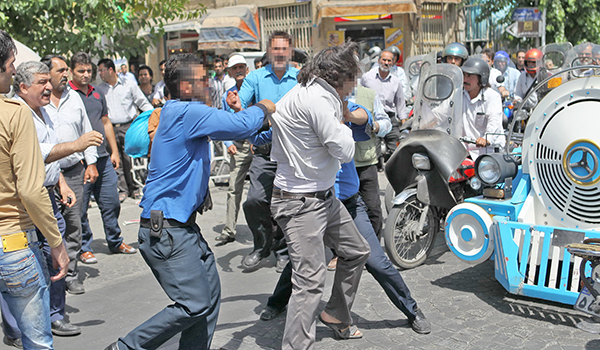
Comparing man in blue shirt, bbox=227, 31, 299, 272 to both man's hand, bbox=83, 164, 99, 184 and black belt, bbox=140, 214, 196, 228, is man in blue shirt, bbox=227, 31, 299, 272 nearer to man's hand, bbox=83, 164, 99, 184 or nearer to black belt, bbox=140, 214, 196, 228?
man's hand, bbox=83, 164, 99, 184

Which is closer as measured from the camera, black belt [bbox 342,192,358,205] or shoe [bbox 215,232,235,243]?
black belt [bbox 342,192,358,205]

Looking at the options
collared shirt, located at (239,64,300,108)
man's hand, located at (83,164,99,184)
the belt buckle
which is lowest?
man's hand, located at (83,164,99,184)

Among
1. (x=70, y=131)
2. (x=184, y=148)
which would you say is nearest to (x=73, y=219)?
(x=70, y=131)

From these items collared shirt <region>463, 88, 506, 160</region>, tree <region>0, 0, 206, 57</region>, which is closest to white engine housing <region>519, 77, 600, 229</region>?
collared shirt <region>463, 88, 506, 160</region>

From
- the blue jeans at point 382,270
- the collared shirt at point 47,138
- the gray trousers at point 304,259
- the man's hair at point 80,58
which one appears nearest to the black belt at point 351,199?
the blue jeans at point 382,270

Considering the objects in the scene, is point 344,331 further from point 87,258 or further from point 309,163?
point 87,258

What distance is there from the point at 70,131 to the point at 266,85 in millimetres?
1737

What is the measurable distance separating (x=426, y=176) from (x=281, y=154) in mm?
2162

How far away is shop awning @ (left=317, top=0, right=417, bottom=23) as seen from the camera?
1758 centimetres

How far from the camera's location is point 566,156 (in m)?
4.19

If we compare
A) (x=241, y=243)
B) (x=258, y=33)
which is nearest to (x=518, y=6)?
(x=258, y=33)

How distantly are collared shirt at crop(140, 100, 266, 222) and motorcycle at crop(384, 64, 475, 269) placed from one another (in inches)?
93.0

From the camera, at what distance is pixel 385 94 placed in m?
9.03

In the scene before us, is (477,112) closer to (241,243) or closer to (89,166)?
(241,243)
